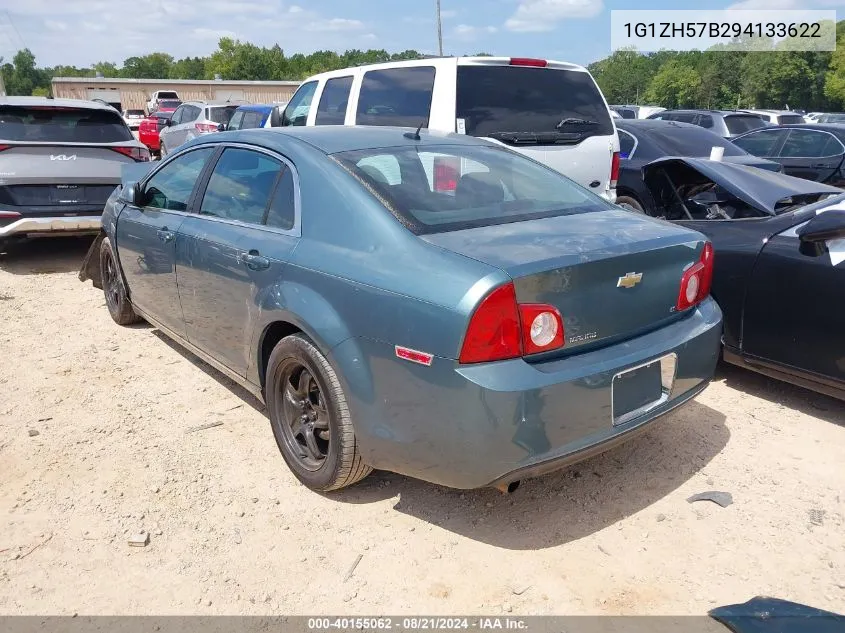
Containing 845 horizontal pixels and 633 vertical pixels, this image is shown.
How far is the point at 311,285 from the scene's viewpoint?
9.73 feet

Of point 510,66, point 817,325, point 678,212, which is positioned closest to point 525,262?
point 817,325

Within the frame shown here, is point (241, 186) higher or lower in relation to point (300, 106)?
lower

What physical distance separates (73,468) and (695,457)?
10.4 feet

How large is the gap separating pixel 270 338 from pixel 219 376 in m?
1.47

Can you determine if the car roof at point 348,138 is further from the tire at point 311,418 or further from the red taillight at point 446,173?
the tire at point 311,418


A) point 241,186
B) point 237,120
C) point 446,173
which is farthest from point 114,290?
point 237,120

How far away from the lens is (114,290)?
569 cm

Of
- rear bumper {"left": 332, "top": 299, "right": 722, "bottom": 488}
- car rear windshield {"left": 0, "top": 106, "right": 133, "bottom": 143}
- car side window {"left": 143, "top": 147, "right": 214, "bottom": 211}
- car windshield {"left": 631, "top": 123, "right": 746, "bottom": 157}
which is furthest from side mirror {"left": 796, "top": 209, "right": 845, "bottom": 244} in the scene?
car rear windshield {"left": 0, "top": 106, "right": 133, "bottom": 143}

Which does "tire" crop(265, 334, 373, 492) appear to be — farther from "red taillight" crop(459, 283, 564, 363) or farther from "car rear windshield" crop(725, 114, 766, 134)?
"car rear windshield" crop(725, 114, 766, 134)

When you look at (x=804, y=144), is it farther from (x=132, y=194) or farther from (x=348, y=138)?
(x=132, y=194)

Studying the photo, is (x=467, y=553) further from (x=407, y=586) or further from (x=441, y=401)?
(x=441, y=401)

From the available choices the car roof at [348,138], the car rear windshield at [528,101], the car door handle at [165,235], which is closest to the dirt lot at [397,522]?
the car door handle at [165,235]

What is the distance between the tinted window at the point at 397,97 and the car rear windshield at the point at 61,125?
3157mm

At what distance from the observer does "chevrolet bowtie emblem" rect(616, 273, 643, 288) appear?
9.01 ft
